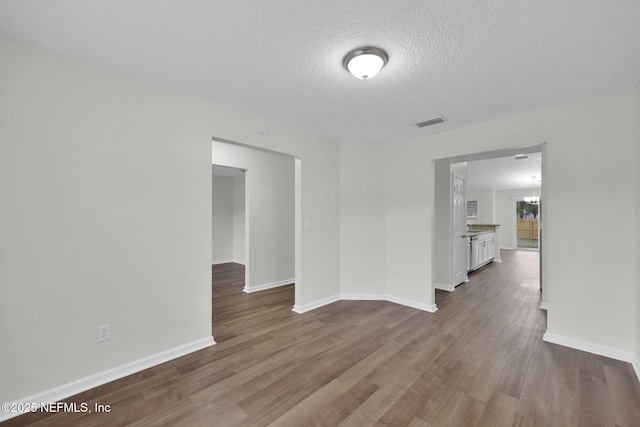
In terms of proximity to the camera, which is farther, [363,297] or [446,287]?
[446,287]

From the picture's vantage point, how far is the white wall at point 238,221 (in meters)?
7.74

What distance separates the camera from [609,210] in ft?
8.45

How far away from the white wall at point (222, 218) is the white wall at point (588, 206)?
6.60 m

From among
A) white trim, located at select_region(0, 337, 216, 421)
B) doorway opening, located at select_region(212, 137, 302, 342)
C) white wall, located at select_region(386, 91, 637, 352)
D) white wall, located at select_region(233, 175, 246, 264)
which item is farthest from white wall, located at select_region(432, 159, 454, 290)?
white wall, located at select_region(233, 175, 246, 264)

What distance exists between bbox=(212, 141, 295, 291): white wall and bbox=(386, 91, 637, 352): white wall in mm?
3380

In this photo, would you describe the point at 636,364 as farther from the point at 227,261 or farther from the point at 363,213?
the point at 227,261

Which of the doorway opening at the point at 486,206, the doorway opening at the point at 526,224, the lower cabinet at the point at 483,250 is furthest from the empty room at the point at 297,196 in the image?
the doorway opening at the point at 526,224

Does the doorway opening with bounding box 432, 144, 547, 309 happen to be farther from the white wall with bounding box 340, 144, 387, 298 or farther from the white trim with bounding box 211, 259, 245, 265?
the white trim with bounding box 211, 259, 245, 265

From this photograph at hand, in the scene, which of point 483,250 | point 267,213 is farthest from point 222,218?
point 483,250

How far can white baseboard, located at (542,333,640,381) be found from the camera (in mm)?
2424

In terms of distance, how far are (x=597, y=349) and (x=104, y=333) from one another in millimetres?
4470

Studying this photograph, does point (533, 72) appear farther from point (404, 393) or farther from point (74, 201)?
point (74, 201)

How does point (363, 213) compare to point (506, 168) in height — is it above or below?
below

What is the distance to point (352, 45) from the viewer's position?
6.10 feet
